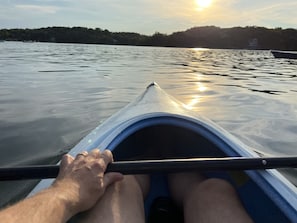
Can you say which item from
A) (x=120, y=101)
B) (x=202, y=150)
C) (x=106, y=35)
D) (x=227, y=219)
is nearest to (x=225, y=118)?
(x=120, y=101)

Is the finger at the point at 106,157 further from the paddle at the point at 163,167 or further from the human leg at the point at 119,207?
the human leg at the point at 119,207

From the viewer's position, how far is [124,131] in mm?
3428

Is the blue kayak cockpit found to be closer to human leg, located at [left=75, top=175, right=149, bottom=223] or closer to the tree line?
human leg, located at [left=75, top=175, right=149, bottom=223]

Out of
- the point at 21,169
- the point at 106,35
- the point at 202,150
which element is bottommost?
the point at 106,35

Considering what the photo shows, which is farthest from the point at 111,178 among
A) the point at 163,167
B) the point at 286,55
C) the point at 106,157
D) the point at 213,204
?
the point at 286,55

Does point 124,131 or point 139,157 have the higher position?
point 124,131

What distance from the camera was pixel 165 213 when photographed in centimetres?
284

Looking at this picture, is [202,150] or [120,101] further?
[120,101]

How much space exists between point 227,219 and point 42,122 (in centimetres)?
525

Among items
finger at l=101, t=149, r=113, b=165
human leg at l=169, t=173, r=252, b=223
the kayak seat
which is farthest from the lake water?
human leg at l=169, t=173, r=252, b=223

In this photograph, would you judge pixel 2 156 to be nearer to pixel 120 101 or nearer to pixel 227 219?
pixel 227 219

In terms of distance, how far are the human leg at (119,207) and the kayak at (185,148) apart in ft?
1.60

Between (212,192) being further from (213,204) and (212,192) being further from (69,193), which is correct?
(69,193)

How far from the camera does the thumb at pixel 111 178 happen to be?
7.52 ft
